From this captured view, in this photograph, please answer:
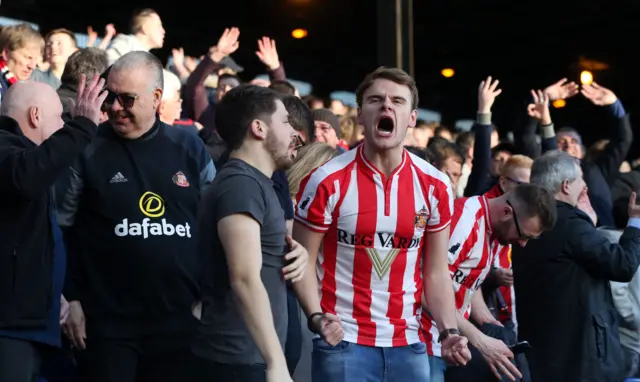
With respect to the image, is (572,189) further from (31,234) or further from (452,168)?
(31,234)

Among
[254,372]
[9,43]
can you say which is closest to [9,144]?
[254,372]

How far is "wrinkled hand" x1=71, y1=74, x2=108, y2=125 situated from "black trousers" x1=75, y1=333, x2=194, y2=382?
980 millimetres

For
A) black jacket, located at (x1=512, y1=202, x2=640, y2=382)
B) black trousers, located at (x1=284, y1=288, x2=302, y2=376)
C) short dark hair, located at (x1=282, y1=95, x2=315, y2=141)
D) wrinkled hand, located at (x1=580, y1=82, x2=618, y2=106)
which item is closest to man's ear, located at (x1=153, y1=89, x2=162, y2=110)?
short dark hair, located at (x1=282, y1=95, x2=315, y2=141)

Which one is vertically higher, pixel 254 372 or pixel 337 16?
pixel 337 16

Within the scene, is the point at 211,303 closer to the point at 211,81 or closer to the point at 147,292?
the point at 147,292

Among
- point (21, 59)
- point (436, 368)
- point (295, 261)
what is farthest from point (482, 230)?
point (21, 59)

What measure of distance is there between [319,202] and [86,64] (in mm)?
1898

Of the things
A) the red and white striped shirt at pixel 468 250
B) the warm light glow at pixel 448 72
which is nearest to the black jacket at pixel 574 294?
the red and white striped shirt at pixel 468 250

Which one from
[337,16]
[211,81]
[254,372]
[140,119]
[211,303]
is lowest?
[254,372]

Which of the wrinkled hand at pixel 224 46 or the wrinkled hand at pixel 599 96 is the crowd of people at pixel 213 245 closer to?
the wrinkled hand at pixel 224 46

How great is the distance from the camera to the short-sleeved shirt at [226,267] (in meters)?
3.79

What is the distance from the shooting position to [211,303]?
12.6 ft

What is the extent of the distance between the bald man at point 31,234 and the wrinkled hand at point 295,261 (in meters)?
0.99

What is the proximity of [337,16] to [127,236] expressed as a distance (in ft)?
47.4
